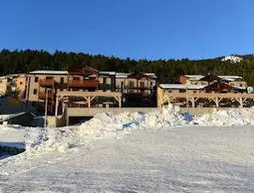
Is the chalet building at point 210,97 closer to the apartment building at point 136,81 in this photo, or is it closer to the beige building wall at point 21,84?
the apartment building at point 136,81

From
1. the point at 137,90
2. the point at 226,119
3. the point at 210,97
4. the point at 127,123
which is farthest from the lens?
the point at 137,90

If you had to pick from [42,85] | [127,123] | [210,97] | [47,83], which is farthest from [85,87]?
[127,123]

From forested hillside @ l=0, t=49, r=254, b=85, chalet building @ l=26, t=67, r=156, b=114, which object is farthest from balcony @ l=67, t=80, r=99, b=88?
forested hillside @ l=0, t=49, r=254, b=85

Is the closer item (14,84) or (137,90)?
(137,90)

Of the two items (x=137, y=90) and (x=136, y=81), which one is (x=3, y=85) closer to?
(x=136, y=81)

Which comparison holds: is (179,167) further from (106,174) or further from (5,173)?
(5,173)

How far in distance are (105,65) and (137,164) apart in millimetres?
100589

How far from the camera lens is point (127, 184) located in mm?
11273

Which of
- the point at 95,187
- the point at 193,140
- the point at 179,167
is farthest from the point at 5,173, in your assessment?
the point at 193,140

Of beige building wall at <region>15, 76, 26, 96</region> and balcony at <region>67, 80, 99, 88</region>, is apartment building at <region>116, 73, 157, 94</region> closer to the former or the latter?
balcony at <region>67, 80, 99, 88</region>

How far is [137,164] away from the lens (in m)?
14.9

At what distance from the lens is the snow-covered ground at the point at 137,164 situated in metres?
11.2

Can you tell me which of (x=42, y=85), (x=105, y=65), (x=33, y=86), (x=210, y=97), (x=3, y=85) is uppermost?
(x=105, y=65)

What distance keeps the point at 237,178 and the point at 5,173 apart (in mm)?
7378
